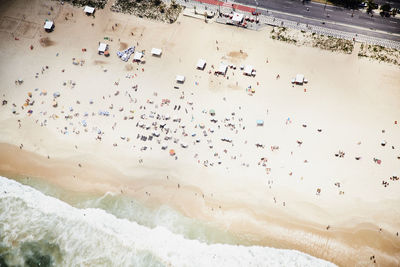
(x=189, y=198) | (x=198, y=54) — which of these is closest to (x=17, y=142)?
(x=189, y=198)

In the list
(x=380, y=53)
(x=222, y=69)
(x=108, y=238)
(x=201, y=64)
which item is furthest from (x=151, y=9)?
(x=108, y=238)

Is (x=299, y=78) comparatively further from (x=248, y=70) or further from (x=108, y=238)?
(x=108, y=238)

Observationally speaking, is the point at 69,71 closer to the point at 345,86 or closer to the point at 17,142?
the point at 17,142

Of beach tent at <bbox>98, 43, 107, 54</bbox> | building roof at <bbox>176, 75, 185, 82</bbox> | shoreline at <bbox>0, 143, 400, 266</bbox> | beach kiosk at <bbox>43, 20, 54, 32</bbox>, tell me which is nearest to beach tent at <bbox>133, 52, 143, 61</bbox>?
beach tent at <bbox>98, 43, 107, 54</bbox>

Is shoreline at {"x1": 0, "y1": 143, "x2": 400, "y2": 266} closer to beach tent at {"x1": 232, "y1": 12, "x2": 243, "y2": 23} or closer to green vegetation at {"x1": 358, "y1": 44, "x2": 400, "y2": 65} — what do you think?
green vegetation at {"x1": 358, "y1": 44, "x2": 400, "y2": 65}

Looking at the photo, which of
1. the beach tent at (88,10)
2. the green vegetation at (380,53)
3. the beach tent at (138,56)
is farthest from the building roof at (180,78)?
the green vegetation at (380,53)

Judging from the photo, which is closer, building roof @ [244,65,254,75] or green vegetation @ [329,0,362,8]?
building roof @ [244,65,254,75]
